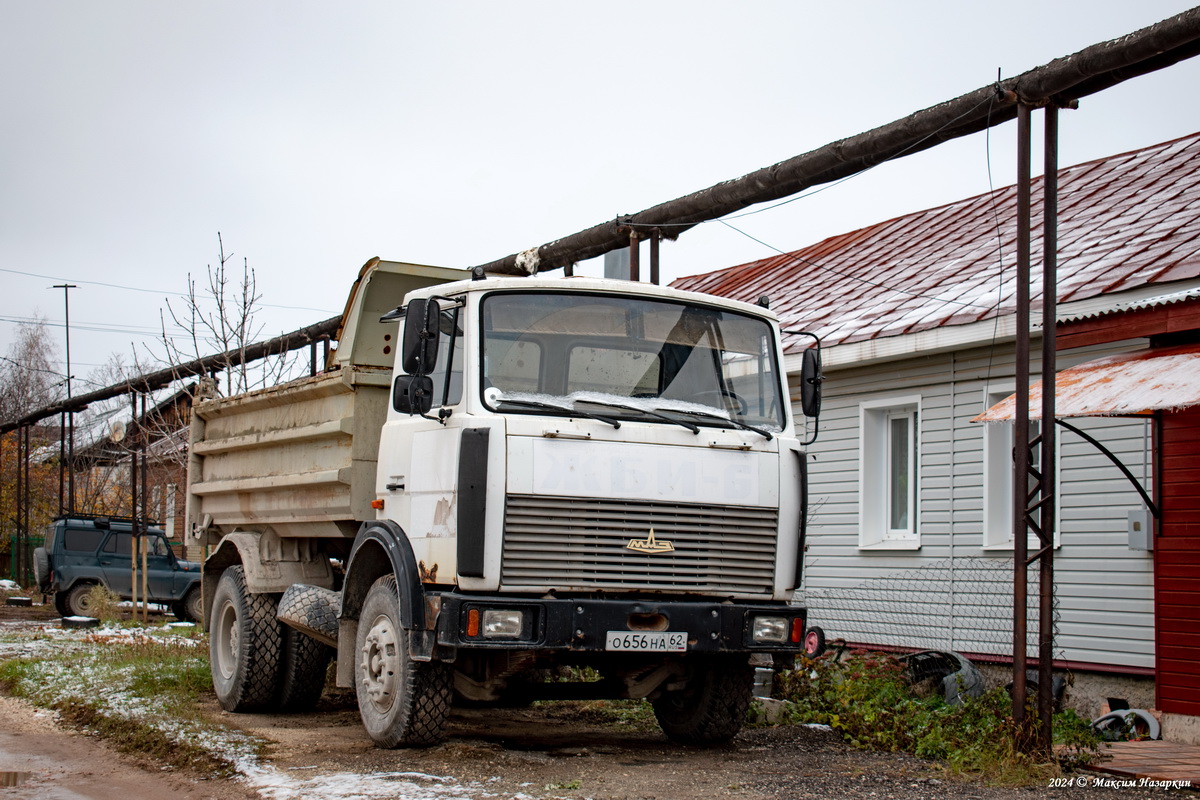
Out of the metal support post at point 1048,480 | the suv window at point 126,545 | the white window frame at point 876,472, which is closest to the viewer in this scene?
the metal support post at point 1048,480

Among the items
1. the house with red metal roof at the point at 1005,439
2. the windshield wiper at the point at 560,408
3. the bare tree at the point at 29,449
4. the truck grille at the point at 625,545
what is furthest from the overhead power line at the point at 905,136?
the bare tree at the point at 29,449

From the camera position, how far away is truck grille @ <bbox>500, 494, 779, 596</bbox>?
6.62m

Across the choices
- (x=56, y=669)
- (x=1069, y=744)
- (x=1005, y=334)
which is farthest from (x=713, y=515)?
(x=56, y=669)

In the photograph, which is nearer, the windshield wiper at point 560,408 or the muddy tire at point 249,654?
the windshield wiper at point 560,408

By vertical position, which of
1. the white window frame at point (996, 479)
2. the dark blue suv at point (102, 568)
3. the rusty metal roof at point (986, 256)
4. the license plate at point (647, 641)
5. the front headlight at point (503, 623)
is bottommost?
the dark blue suv at point (102, 568)

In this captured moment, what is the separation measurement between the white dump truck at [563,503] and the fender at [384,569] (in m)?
0.01

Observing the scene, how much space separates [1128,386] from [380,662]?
4.68 m

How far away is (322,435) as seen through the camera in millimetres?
8336

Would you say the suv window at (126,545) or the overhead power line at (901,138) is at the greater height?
the overhead power line at (901,138)

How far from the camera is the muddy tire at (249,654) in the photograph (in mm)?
9023

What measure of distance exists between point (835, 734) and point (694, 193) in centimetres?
540

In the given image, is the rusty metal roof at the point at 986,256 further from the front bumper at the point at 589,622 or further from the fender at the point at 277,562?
the fender at the point at 277,562

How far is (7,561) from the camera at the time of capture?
35344 millimetres

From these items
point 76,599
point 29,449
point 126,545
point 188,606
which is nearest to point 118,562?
point 126,545
